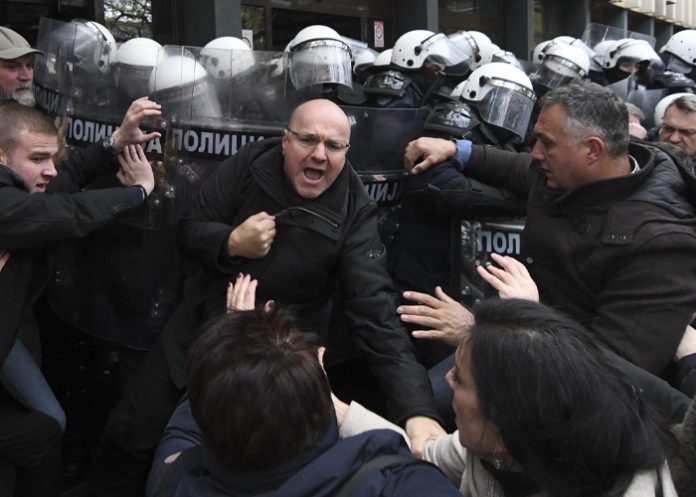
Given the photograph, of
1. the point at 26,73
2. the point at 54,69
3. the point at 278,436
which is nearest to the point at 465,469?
the point at 278,436

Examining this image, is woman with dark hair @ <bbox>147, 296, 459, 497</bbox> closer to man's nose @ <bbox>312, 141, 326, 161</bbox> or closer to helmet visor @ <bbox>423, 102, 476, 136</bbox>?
man's nose @ <bbox>312, 141, 326, 161</bbox>

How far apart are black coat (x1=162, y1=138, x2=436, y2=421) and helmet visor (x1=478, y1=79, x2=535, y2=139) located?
134 centimetres

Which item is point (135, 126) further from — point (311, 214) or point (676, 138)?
point (676, 138)

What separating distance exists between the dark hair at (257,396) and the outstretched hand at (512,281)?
88 cm

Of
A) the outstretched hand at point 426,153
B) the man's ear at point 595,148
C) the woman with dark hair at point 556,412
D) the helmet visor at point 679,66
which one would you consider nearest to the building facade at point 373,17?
the helmet visor at point 679,66

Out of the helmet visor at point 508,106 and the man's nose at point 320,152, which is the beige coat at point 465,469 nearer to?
the man's nose at point 320,152

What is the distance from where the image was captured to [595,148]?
2.42m

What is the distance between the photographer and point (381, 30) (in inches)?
383

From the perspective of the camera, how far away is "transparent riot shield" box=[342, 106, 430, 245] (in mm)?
3393

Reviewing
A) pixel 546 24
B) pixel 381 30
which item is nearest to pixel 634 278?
pixel 381 30

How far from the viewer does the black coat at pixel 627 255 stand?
2.24 m

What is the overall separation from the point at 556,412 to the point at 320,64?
2.62 m

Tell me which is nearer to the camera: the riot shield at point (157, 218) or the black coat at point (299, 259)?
the black coat at point (299, 259)

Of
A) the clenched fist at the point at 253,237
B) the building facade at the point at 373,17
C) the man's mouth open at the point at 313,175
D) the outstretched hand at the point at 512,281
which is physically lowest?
the outstretched hand at the point at 512,281
